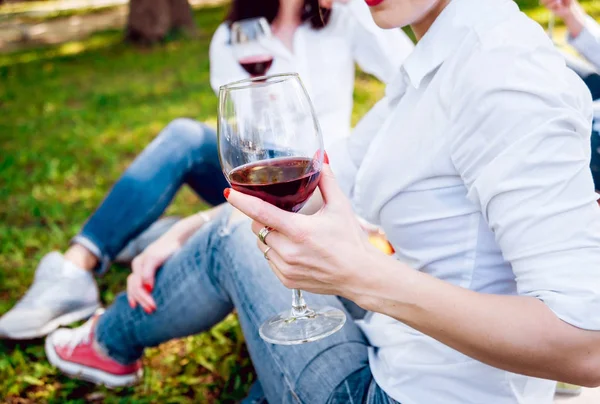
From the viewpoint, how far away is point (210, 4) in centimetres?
1551

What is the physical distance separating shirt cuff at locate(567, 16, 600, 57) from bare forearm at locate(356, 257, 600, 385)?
160 cm

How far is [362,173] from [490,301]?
0.46m

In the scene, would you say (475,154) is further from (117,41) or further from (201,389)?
(117,41)

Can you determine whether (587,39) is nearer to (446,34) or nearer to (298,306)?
(446,34)

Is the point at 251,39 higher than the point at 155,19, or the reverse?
the point at 251,39

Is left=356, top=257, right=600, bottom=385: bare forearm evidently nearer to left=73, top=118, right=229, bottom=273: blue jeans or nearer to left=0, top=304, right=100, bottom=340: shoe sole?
left=73, top=118, right=229, bottom=273: blue jeans

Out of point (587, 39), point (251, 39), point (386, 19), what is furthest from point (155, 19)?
point (386, 19)

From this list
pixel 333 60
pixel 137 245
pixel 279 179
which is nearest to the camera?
pixel 279 179

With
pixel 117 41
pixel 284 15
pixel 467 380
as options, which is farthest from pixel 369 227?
pixel 117 41

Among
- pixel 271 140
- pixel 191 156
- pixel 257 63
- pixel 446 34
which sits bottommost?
pixel 191 156

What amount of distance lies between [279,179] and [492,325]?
49 cm

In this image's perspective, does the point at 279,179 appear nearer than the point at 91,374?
Yes

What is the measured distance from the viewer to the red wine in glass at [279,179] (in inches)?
48.3

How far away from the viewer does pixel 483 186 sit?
46.1 inches
